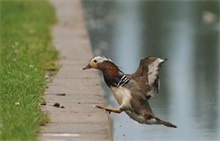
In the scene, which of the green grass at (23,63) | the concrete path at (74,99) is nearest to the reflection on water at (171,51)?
the concrete path at (74,99)

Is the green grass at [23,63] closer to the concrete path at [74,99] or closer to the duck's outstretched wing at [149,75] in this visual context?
the concrete path at [74,99]

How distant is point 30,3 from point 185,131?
37.6 feet

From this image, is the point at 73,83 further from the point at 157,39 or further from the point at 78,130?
the point at 157,39

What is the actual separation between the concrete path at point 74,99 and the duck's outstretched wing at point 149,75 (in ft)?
1.46

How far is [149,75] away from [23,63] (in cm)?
339

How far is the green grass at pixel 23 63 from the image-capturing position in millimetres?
7667

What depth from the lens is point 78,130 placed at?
7.83 m

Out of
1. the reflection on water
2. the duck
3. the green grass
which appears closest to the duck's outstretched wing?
the duck

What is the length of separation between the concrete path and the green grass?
14 cm

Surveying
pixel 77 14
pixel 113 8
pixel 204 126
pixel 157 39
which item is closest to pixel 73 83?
pixel 204 126

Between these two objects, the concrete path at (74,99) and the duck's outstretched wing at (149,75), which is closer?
the concrete path at (74,99)

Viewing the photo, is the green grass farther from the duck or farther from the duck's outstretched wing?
the duck's outstretched wing

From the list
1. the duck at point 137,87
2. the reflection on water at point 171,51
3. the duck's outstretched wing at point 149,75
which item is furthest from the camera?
the reflection on water at point 171,51

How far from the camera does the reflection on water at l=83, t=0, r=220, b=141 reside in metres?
8.95
